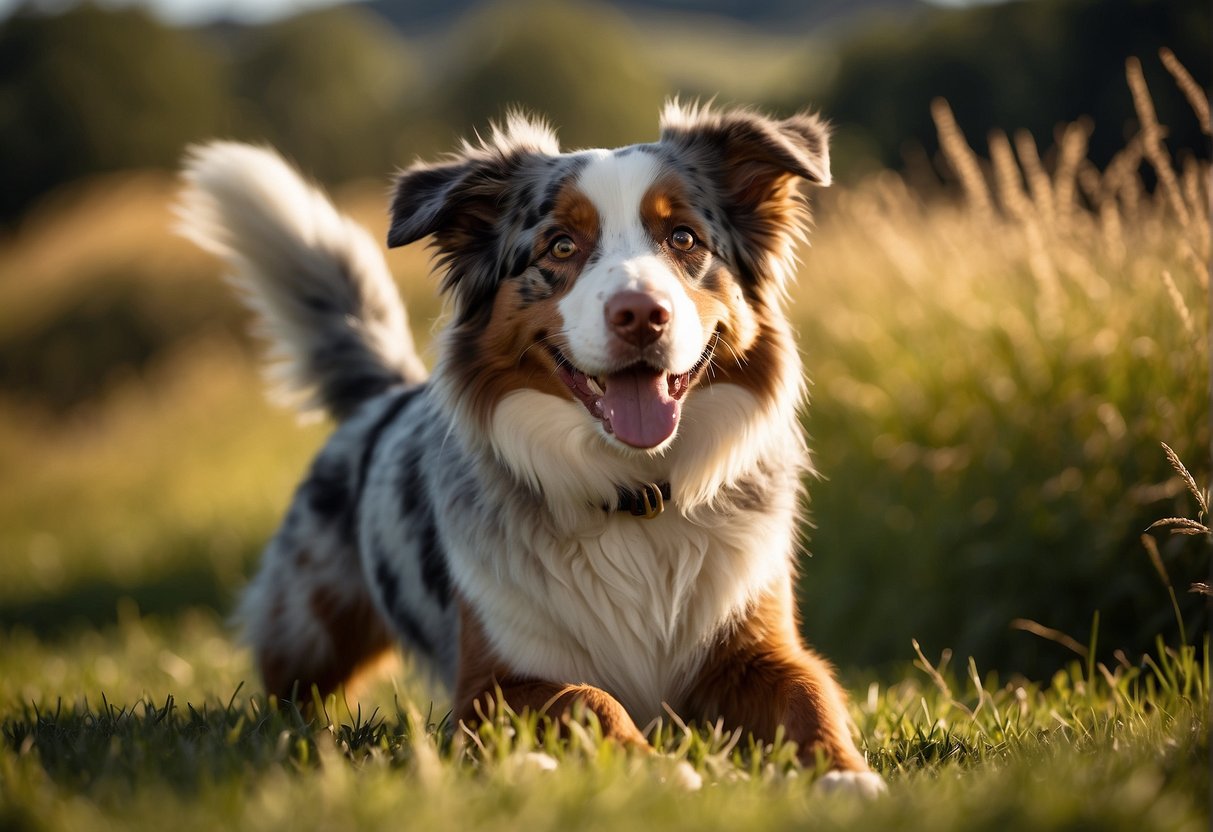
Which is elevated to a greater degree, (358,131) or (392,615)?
(358,131)

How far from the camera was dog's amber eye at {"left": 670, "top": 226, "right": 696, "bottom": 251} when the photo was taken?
3654 millimetres

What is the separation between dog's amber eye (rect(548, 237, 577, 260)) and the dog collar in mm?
766

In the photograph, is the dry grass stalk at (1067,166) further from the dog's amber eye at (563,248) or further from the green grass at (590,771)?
the dog's amber eye at (563,248)

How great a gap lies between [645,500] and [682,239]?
33.4 inches

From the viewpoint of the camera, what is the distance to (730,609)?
3.58 metres

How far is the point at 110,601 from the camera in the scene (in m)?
9.50

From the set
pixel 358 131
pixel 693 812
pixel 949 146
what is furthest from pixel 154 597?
pixel 358 131

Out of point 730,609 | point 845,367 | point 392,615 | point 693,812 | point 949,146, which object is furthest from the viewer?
point 845,367

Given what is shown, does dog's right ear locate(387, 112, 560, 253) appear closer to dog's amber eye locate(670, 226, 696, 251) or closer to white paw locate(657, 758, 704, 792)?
dog's amber eye locate(670, 226, 696, 251)

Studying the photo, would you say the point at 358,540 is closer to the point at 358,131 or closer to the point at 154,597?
the point at 154,597

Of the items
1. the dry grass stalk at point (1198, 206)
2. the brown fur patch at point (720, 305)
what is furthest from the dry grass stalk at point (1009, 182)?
the brown fur patch at point (720, 305)

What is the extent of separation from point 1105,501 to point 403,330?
343 centimetres

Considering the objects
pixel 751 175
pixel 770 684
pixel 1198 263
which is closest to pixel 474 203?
pixel 751 175

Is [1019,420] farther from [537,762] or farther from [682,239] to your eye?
[537,762]
